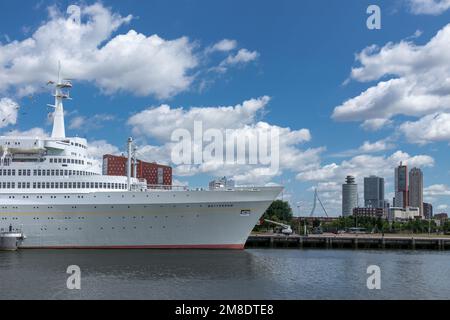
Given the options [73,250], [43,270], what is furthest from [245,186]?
[43,270]

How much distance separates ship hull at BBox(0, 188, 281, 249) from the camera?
146 ft

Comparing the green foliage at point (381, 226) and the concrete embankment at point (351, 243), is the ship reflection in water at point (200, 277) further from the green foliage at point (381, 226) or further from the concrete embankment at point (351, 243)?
the green foliage at point (381, 226)

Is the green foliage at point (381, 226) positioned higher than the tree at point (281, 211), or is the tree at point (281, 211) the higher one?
the tree at point (281, 211)

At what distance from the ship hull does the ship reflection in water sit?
1.65 meters

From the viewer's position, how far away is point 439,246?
218 ft

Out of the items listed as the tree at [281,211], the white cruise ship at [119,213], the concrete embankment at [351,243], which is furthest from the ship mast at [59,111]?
the tree at [281,211]

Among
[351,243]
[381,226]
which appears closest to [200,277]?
[351,243]

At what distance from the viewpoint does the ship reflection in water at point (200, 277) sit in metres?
25.8

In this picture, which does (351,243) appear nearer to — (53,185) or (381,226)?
(53,185)

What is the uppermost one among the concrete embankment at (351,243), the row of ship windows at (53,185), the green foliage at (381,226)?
the row of ship windows at (53,185)

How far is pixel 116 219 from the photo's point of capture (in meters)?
44.6
